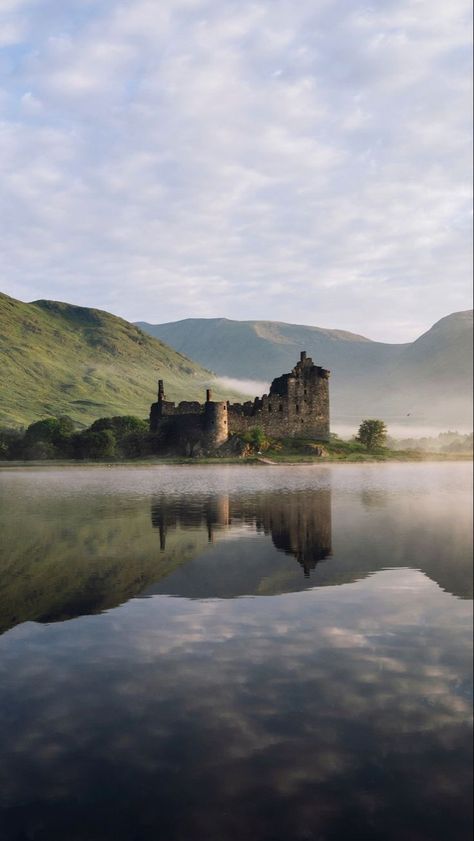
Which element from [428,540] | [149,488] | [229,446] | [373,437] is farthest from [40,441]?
[428,540]

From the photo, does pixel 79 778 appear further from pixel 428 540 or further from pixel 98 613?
pixel 428 540

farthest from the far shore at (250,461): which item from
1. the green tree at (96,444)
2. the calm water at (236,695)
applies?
the calm water at (236,695)

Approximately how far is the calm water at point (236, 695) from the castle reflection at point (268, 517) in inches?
59.1

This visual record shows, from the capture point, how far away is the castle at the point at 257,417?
105 meters

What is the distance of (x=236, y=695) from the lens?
9.10 meters

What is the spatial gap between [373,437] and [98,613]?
9663 centimetres

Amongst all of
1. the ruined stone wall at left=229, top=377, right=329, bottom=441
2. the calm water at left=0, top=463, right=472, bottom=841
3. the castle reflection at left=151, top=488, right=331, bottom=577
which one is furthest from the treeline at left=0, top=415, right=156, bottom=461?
the calm water at left=0, top=463, right=472, bottom=841

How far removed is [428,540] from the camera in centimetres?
2266

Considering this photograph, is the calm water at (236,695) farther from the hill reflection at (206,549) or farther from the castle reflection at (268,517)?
the castle reflection at (268,517)

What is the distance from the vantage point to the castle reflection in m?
21.9

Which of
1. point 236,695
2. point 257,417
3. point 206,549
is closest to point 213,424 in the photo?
point 257,417

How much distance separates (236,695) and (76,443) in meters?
103

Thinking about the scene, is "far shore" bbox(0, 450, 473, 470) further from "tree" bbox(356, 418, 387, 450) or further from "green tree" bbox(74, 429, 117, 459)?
"tree" bbox(356, 418, 387, 450)

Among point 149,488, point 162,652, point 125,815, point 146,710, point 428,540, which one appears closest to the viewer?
point 125,815
